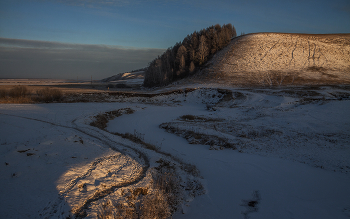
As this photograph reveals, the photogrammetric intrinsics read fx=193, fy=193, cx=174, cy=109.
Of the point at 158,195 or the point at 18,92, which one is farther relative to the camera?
the point at 18,92

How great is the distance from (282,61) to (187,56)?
103 feet

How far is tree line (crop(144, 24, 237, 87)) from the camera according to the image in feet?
221

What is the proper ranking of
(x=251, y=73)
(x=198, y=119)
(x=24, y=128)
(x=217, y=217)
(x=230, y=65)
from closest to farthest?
(x=217, y=217) < (x=24, y=128) < (x=198, y=119) < (x=251, y=73) < (x=230, y=65)

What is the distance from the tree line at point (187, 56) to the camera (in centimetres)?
6744

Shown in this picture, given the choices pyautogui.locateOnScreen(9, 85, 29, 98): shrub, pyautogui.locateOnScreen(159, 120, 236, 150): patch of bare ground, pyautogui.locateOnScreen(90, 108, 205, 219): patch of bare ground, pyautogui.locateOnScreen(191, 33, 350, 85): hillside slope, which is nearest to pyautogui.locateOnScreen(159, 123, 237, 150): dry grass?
pyautogui.locateOnScreen(159, 120, 236, 150): patch of bare ground

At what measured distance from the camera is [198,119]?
880 inches

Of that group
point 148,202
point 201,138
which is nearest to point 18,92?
point 201,138

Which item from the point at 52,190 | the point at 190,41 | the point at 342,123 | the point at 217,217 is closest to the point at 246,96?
the point at 342,123

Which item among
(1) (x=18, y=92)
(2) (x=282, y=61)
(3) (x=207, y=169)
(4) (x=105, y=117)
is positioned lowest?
(3) (x=207, y=169)

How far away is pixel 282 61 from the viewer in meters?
59.1

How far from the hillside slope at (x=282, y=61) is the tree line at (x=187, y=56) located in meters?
3.78

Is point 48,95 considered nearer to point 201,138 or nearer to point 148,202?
point 201,138

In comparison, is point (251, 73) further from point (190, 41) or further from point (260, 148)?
point (260, 148)

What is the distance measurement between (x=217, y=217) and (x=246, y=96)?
2913cm
